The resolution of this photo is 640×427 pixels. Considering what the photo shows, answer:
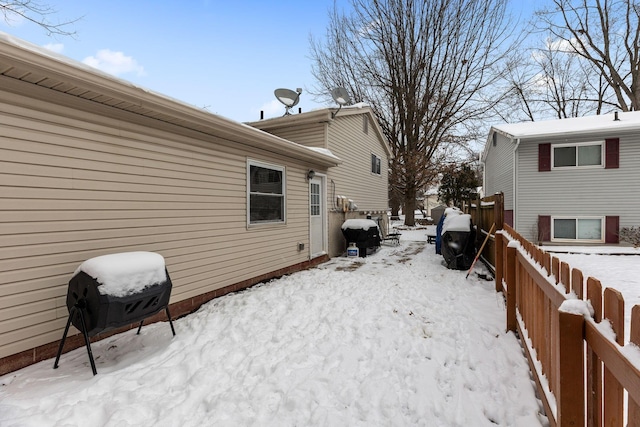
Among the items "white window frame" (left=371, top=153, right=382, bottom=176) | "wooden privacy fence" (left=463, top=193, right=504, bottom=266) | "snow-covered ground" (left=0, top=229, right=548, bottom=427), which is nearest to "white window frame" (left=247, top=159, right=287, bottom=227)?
"snow-covered ground" (left=0, top=229, right=548, bottom=427)

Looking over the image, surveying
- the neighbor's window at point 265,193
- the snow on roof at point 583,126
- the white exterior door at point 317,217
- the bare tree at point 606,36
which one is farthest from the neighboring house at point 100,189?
the bare tree at point 606,36

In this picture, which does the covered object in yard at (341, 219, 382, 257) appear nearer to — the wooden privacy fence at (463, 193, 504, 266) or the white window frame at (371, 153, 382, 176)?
the wooden privacy fence at (463, 193, 504, 266)

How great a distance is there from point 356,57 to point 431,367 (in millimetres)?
19826

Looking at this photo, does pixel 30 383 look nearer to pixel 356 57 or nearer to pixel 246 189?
pixel 246 189

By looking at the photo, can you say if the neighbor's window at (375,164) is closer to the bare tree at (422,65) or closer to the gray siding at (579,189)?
the bare tree at (422,65)

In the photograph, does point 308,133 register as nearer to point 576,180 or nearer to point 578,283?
point 578,283

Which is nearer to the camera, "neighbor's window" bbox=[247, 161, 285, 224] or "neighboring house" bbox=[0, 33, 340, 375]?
"neighboring house" bbox=[0, 33, 340, 375]

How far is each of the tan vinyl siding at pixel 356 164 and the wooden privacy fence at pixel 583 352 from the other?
6.76 meters

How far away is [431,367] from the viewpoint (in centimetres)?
282

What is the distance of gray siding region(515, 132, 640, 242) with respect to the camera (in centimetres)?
973

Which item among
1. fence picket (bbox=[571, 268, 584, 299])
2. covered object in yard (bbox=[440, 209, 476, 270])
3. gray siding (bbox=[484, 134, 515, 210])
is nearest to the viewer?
fence picket (bbox=[571, 268, 584, 299])

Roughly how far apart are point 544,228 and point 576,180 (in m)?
1.85

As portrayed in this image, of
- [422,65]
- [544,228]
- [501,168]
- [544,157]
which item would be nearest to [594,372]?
[544,228]

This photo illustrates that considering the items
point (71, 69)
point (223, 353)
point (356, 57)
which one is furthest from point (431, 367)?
point (356, 57)
